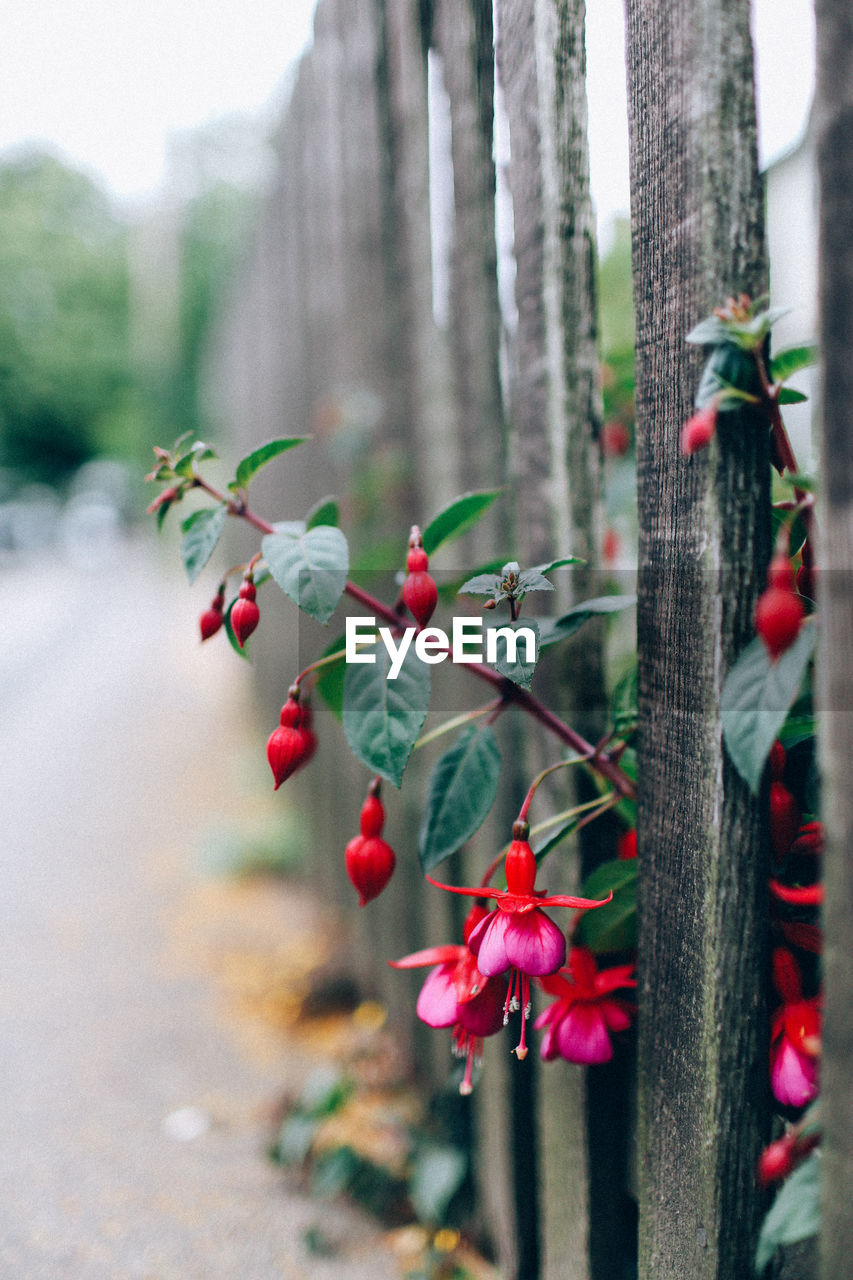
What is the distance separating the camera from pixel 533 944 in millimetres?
611

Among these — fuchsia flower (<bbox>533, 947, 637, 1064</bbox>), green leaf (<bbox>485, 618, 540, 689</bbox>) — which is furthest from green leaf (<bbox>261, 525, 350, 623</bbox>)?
fuchsia flower (<bbox>533, 947, 637, 1064</bbox>)

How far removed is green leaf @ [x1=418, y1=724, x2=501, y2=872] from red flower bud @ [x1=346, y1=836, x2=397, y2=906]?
0.03 metres

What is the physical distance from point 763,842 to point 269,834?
82.6 inches

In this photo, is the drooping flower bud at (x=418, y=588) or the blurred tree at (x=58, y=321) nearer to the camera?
the drooping flower bud at (x=418, y=588)

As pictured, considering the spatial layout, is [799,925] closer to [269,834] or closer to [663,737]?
[663,737]

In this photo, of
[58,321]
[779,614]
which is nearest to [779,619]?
[779,614]

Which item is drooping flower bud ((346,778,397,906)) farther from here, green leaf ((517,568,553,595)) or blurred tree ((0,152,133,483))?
blurred tree ((0,152,133,483))

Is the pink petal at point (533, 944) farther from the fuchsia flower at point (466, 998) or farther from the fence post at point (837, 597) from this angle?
the fence post at point (837, 597)

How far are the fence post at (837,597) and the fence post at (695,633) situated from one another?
131 mm

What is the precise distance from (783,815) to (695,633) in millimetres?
138

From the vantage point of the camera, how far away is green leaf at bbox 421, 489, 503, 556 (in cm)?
78

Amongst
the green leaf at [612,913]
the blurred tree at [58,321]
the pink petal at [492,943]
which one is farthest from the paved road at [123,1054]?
the blurred tree at [58,321]

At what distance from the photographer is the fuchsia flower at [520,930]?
61cm

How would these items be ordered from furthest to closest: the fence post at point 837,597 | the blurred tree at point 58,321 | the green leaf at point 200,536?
the blurred tree at point 58,321, the green leaf at point 200,536, the fence post at point 837,597
